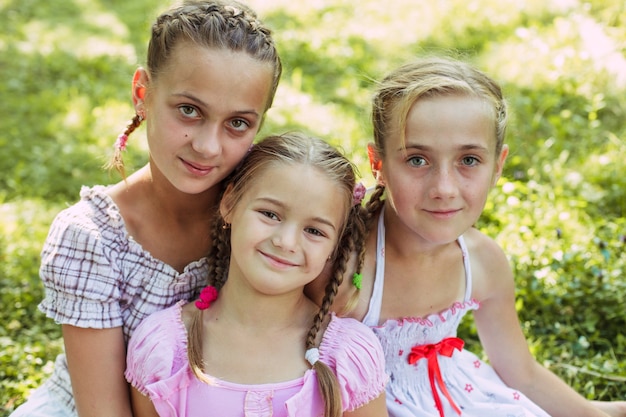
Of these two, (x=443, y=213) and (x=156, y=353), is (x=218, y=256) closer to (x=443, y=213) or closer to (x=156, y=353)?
(x=156, y=353)

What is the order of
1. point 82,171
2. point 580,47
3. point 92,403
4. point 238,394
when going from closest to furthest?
1. point 238,394
2. point 92,403
3. point 82,171
4. point 580,47

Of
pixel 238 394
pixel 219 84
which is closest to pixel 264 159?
pixel 219 84

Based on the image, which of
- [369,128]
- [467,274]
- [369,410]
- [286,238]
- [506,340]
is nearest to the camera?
[286,238]

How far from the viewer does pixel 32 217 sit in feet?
13.1

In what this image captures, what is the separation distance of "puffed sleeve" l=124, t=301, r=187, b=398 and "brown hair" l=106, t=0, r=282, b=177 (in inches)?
27.8

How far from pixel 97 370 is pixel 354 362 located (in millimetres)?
748

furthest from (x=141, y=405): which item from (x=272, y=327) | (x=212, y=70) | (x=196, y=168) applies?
(x=212, y=70)

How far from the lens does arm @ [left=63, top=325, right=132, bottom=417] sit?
225 cm

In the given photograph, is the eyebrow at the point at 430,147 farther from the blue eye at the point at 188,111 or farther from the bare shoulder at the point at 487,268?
the blue eye at the point at 188,111

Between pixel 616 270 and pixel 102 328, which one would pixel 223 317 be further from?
pixel 616 270

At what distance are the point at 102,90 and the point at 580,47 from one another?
3.25 meters

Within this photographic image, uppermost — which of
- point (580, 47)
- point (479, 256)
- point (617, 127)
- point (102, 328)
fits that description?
point (580, 47)

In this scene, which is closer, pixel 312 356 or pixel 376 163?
pixel 312 356

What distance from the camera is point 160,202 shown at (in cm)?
241
